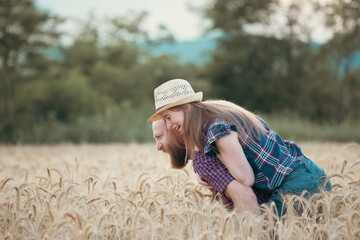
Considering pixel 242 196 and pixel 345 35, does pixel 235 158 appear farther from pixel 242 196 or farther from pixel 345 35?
pixel 345 35

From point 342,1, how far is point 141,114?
43.4 ft

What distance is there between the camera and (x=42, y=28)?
17.9 metres

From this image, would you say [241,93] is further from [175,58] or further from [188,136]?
[188,136]

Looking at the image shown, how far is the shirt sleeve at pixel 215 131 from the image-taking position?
2887 millimetres

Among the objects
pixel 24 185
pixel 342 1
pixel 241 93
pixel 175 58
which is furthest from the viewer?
pixel 175 58

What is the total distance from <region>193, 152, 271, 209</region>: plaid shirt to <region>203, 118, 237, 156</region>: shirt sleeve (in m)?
0.10

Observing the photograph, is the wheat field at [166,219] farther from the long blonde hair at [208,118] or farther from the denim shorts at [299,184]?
the long blonde hair at [208,118]

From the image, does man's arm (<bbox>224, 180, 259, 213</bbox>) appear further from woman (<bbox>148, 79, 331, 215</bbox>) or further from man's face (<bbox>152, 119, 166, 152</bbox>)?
man's face (<bbox>152, 119, 166, 152</bbox>)

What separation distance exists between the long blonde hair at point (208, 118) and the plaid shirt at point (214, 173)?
Result: 92mm

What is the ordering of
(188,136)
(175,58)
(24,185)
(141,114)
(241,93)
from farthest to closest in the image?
1. (175,58)
2. (241,93)
3. (141,114)
4. (24,185)
5. (188,136)

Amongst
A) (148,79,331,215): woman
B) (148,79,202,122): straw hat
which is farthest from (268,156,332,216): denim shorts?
(148,79,202,122): straw hat

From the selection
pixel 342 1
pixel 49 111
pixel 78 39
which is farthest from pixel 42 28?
pixel 342 1

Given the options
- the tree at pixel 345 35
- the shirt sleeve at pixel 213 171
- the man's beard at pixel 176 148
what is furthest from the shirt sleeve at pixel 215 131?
the tree at pixel 345 35

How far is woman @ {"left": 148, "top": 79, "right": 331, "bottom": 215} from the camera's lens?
300 cm
